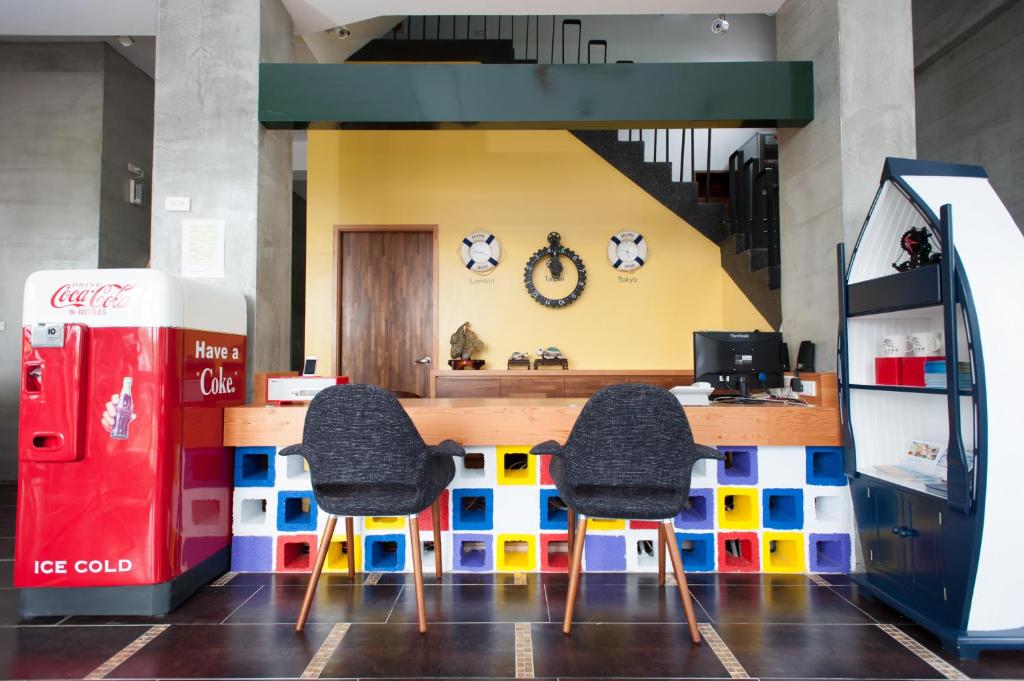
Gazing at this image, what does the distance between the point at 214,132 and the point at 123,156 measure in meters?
2.81

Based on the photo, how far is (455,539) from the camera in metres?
2.92

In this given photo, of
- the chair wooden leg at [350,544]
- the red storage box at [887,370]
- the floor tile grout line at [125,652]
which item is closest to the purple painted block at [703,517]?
the red storage box at [887,370]

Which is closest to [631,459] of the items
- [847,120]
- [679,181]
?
[847,120]

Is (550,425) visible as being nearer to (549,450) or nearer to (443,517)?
(549,450)

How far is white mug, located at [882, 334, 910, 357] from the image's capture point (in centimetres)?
256

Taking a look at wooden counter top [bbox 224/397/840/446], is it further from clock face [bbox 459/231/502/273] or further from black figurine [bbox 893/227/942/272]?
clock face [bbox 459/231/502/273]

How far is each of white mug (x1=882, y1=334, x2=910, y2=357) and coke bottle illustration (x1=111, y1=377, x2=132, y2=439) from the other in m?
3.51

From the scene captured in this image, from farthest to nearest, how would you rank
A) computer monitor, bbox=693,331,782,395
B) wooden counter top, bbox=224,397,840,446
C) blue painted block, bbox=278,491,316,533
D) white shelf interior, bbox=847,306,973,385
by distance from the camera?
computer monitor, bbox=693,331,782,395 → blue painted block, bbox=278,491,316,533 → wooden counter top, bbox=224,397,840,446 → white shelf interior, bbox=847,306,973,385

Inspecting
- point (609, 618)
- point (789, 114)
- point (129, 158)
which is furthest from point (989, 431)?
point (129, 158)

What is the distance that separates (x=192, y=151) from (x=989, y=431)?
13.4ft

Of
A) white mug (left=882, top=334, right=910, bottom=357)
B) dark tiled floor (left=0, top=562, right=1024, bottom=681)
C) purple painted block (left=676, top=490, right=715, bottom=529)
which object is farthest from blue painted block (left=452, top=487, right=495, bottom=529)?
white mug (left=882, top=334, right=910, bottom=357)

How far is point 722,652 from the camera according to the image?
211 centimetres

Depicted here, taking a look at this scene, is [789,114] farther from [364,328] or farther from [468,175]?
[364,328]

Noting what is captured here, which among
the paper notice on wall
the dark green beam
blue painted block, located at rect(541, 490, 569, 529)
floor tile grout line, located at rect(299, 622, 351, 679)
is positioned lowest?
floor tile grout line, located at rect(299, 622, 351, 679)
